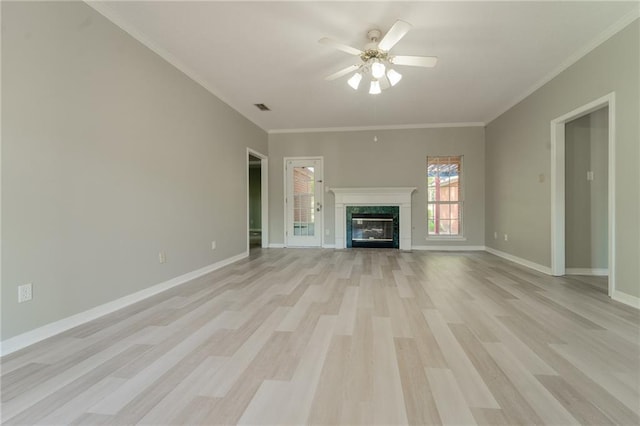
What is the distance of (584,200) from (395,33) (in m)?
3.57

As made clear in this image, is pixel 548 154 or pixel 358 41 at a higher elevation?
pixel 358 41

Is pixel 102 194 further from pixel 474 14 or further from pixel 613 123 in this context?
pixel 613 123

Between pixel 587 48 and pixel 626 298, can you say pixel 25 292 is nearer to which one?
pixel 626 298

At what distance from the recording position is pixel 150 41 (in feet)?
9.85

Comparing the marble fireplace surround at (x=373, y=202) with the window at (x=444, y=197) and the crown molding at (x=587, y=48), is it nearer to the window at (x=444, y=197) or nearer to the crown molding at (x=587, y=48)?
the window at (x=444, y=197)

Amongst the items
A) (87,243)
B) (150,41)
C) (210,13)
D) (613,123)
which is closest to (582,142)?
(613,123)

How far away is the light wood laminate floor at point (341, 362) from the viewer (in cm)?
127

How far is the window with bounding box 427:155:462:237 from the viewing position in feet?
20.9

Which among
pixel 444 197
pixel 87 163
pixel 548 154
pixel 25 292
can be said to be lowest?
pixel 25 292

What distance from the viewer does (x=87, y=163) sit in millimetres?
2352

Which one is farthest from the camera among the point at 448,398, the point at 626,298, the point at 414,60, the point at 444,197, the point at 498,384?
the point at 444,197

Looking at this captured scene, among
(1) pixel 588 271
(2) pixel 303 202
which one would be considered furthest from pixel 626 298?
(2) pixel 303 202

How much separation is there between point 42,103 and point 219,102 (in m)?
2.67

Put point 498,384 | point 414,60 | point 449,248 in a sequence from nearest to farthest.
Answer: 1. point 498,384
2. point 414,60
3. point 449,248
